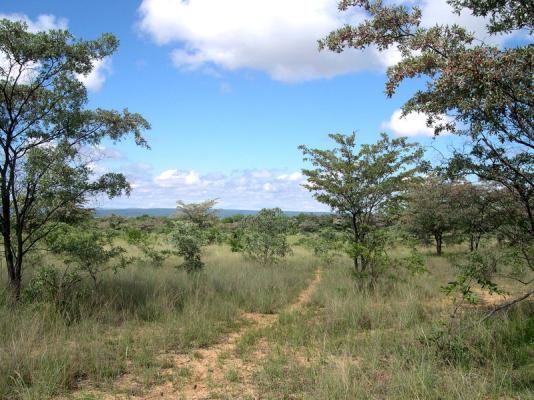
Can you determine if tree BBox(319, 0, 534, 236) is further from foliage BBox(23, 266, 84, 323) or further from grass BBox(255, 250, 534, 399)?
foliage BBox(23, 266, 84, 323)

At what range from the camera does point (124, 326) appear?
6973mm

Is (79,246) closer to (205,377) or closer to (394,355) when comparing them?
(205,377)

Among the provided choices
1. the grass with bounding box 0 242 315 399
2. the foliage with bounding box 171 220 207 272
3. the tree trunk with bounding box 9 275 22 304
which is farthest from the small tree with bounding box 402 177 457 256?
the tree trunk with bounding box 9 275 22 304

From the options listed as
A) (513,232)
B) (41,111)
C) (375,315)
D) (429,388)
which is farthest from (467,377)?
(41,111)

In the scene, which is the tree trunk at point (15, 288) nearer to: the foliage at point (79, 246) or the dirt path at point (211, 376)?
the foliage at point (79, 246)

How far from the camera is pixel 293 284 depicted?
453 inches

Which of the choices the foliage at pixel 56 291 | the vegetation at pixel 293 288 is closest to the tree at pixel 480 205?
the vegetation at pixel 293 288

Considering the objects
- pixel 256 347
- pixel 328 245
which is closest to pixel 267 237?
pixel 328 245

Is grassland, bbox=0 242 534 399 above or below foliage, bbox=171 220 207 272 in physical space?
below

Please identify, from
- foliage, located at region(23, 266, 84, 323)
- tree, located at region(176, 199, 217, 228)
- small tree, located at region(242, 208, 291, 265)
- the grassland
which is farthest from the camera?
tree, located at region(176, 199, 217, 228)

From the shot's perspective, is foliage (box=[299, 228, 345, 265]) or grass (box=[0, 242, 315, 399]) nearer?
grass (box=[0, 242, 315, 399])

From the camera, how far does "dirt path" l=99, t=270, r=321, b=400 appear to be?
4613 millimetres

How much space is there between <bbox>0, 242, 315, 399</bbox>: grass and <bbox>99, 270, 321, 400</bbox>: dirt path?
22 centimetres

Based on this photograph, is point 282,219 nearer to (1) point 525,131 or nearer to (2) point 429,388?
(1) point 525,131
